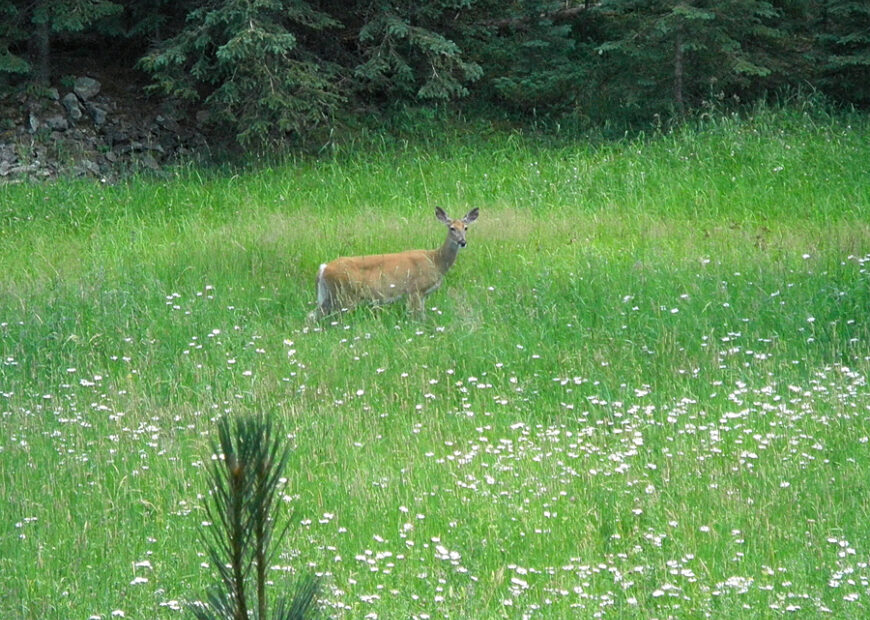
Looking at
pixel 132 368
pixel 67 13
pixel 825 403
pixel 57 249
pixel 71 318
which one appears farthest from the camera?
pixel 67 13

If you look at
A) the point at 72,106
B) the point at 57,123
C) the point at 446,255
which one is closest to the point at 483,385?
the point at 446,255

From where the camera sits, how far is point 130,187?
50.6 ft

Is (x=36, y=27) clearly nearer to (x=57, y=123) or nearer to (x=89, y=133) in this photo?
(x=57, y=123)

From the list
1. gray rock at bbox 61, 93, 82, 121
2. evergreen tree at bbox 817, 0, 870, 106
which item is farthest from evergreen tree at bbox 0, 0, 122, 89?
evergreen tree at bbox 817, 0, 870, 106

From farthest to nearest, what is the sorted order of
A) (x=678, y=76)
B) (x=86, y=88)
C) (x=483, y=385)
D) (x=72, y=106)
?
(x=86, y=88) < (x=72, y=106) < (x=678, y=76) < (x=483, y=385)

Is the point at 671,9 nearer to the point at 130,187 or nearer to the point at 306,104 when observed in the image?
the point at 306,104

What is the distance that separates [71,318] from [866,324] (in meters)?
6.38

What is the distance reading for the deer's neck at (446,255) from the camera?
35.7ft

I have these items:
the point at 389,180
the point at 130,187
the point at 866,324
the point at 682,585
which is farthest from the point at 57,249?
the point at 682,585

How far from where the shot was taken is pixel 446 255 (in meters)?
11.0

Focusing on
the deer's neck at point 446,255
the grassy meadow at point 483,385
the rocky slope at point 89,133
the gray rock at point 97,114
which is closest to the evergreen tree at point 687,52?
the grassy meadow at point 483,385

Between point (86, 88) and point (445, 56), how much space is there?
551 cm

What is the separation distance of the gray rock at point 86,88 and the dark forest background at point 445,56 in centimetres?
42

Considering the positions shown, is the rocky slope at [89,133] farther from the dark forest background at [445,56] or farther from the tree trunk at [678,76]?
the tree trunk at [678,76]
